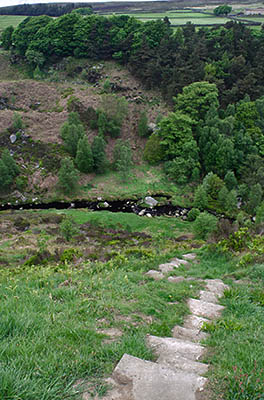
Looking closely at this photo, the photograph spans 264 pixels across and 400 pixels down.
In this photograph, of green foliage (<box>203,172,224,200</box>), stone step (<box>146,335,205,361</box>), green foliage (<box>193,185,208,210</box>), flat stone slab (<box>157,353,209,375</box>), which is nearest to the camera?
flat stone slab (<box>157,353,209,375</box>)

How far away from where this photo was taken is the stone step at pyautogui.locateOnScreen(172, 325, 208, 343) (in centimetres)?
684

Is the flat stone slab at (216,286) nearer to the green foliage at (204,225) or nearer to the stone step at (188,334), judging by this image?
the stone step at (188,334)

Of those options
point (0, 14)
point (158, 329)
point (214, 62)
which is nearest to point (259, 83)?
point (214, 62)

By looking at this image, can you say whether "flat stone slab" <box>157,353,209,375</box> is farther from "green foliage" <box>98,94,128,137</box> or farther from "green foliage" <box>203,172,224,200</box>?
"green foliage" <box>98,94,128,137</box>

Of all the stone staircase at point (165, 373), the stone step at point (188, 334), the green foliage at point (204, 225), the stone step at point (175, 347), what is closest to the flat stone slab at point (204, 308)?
the stone step at point (188, 334)

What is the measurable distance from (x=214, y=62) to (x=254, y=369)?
200 ft

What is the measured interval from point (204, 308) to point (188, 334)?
174 cm

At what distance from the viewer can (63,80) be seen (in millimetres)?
62938

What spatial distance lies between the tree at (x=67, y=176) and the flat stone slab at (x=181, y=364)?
35.1 metres

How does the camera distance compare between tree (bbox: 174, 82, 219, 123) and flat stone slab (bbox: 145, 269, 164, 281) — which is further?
tree (bbox: 174, 82, 219, 123)

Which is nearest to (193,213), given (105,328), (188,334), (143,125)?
(143,125)

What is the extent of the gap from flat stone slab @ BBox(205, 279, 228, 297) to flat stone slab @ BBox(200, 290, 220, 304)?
26 cm

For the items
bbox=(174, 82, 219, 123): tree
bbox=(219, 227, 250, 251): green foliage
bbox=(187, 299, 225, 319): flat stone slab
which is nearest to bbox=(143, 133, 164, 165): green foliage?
bbox=(174, 82, 219, 123): tree

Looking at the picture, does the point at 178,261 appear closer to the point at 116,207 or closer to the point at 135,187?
the point at 116,207
